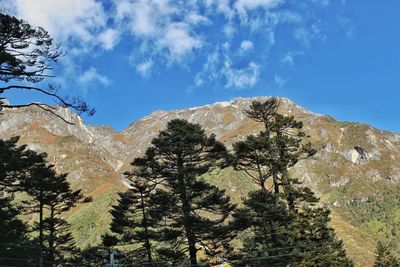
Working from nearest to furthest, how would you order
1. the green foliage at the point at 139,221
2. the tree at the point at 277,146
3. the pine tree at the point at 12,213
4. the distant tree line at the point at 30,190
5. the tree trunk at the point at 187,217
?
the pine tree at the point at 12,213 → the tree trunk at the point at 187,217 → the distant tree line at the point at 30,190 → the tree at the point at 277,146 → the green foliage at the point at 139,221

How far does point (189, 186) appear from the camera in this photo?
31312 mm

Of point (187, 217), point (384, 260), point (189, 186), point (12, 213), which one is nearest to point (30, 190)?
point (12, 213)

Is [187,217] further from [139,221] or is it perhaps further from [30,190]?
[30,190]

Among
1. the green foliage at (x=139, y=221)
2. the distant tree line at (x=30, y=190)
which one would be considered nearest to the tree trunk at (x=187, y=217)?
the green foliage at (x=139, y=221)

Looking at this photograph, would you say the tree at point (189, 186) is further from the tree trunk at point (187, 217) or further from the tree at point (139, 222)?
the tree at point (139, 222)

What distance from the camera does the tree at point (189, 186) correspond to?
1211 inches

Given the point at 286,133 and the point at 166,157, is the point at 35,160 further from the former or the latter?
the point at 286,133

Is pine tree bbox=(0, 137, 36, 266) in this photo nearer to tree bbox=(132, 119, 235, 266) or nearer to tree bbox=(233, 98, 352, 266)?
tree bbox=(132, 119, 235, 266)

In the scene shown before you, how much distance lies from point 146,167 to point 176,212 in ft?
14.6

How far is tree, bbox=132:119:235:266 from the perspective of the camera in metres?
30.8

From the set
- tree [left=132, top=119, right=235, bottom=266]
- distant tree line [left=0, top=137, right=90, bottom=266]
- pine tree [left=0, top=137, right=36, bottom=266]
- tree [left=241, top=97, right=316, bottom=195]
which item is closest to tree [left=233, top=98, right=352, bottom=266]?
tree [left=241, top=97, right=316, bottom=195]

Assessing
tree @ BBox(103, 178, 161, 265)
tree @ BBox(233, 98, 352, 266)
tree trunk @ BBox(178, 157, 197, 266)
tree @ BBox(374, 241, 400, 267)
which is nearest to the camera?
tree trunk @ BBox(178, 157, 197, 266)

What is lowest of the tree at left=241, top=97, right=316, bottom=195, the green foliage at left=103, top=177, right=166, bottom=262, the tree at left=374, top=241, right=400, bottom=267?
the tree at left=374, top=241, right=400, bottom=267

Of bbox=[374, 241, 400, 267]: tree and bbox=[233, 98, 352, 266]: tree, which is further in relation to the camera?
bbox=[374, 241, 400, 267]: tree
